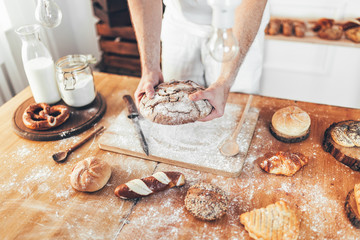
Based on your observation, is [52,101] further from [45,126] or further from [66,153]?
[66,153]

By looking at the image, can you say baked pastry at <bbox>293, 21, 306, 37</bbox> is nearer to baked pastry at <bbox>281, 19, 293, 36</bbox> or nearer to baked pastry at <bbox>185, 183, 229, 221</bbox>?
baked pastry at <bbox>281, 19, 293, 36</bbox>

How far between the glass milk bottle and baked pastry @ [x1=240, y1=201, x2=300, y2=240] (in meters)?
1.10

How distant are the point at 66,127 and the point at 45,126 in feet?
0.30

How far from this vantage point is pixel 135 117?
55.9 inches

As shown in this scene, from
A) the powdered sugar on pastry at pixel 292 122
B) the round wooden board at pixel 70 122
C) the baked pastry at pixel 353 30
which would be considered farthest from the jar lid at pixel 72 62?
the baked pastry at pixel 353 30

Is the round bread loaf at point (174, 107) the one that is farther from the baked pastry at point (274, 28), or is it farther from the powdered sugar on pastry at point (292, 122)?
the baked pastry at point (274, 28)

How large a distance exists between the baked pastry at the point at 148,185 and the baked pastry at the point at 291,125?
516mm

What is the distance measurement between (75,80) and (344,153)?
122cm

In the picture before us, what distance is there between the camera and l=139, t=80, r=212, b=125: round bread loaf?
46.6 inches

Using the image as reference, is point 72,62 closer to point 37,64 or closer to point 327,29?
point 37,64

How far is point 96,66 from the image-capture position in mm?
3301

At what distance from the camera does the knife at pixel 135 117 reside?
4.08ft

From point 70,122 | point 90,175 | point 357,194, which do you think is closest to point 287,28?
point 357,194

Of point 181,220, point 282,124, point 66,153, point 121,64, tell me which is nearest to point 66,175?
point 66,153
